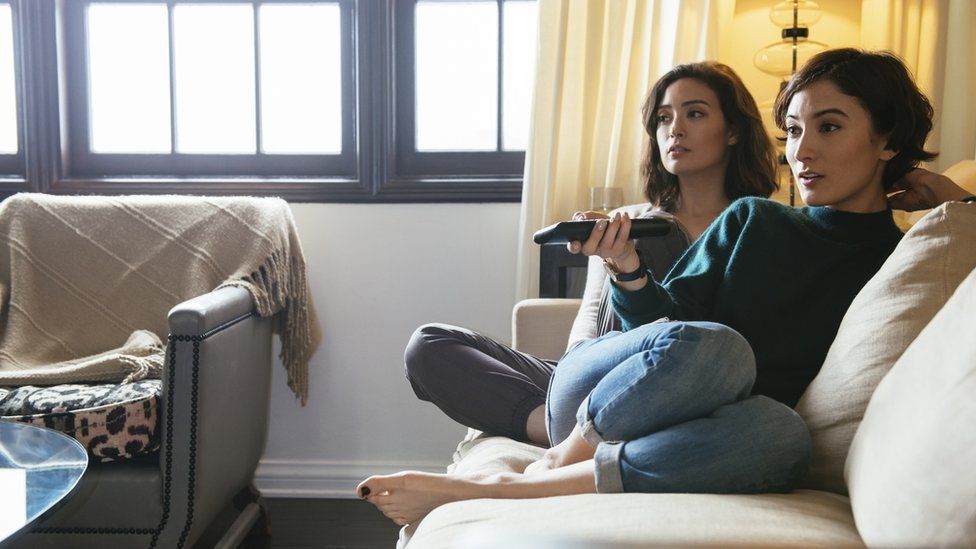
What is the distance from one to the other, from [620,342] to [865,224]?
490 mm

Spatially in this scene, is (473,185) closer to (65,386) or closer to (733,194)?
(733,194)

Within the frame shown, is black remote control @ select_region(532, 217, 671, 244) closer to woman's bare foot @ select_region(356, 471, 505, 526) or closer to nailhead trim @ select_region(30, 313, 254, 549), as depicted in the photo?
woman's bare foot @ select_region(356, 471, 505, 526)

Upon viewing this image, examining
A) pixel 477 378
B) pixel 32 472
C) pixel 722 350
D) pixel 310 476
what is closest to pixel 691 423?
pixel 722 350

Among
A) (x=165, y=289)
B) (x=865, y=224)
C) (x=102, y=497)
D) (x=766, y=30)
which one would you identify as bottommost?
(x=102, y=497)

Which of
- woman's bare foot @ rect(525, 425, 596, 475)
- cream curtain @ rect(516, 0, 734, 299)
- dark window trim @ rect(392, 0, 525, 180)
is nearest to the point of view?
woman's bare foot @ rect(525, 425, 596, 475)

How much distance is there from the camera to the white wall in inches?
110

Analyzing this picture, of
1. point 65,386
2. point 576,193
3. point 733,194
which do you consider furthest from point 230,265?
point 733,194

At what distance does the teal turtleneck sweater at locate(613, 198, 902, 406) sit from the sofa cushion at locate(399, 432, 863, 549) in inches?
14.5

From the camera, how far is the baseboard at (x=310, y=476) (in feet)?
9.20

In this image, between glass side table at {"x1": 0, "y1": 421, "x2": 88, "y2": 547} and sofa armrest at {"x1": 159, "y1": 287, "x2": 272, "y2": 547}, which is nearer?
glass side table at {"x1": 0, "y1": 421, "x2": 88, "y2": 547}

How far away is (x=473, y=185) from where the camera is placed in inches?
110

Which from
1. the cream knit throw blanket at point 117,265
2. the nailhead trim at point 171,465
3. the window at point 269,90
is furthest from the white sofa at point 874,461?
the window at point 269,90

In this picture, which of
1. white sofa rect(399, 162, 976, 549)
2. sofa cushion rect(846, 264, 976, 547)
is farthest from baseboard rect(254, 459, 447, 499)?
sofa cushion rect(846, 264, 976, 547)

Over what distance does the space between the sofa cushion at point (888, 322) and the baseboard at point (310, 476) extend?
1790mm
